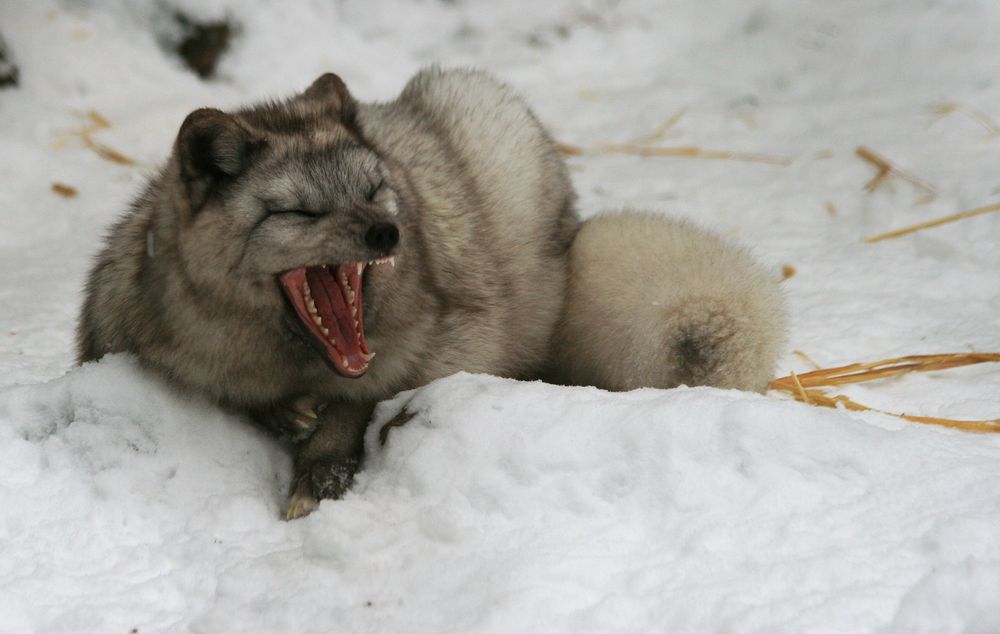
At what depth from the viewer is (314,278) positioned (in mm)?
2498

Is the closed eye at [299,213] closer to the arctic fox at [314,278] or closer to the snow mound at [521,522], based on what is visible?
the arctic fox at [314,278]

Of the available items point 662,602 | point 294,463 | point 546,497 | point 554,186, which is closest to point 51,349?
point 294,463

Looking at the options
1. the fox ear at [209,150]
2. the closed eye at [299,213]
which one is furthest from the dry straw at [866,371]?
the fox ear at [209,150]

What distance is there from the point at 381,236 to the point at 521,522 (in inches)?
30.4

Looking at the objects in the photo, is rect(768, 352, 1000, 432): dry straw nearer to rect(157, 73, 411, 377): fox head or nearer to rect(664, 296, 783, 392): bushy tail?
rect(664, 296, 783, 392): bushy tail

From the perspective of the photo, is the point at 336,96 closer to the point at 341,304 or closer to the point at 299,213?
the point at 299,213

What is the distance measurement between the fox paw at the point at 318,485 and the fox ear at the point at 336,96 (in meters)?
1.02

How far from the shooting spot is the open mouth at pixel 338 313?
2457mm

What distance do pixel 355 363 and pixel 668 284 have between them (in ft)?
3.50

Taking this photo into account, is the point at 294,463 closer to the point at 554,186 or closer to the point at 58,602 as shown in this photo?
the point at 58,602

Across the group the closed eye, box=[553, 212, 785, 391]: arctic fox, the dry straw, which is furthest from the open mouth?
the dry straw

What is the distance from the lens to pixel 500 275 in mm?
3182

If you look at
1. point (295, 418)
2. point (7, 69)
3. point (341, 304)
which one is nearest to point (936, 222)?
point (341, 304)

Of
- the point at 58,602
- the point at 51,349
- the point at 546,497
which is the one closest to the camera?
the point at 58,602
